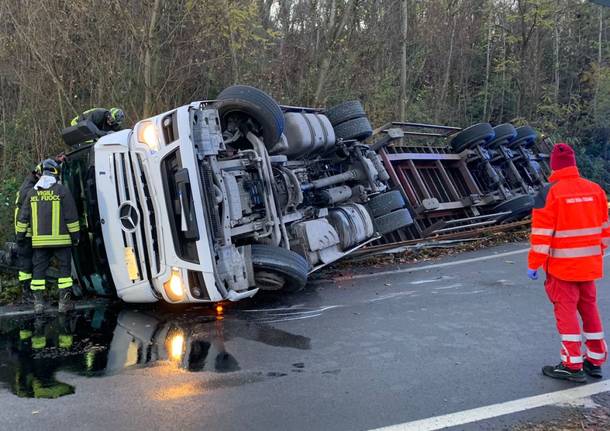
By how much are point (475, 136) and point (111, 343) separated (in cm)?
743

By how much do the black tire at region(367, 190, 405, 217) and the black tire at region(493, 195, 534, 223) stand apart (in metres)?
2.64

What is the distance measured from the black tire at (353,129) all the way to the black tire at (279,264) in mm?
2652

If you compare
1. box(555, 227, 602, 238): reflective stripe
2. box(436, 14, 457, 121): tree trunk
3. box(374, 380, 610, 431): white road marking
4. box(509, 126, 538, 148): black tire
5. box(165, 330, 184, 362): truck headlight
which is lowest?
box(374, 380, 610, 431): white road marking

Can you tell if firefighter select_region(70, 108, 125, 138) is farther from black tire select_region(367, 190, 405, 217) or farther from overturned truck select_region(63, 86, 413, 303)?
black tire select_region(367, 190, 405, 217)

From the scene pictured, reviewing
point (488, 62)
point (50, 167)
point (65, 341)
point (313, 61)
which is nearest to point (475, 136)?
point (313, 61)

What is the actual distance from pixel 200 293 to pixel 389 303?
1848 millimetres

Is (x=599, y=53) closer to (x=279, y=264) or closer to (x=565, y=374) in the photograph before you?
(x=279, y=264)

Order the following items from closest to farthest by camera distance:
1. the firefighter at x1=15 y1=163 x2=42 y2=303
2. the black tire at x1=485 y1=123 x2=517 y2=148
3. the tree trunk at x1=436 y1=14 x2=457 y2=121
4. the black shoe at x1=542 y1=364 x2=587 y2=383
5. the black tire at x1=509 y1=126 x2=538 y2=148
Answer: the black shoe at x1=542 y1=364 x2=587 y2=383
the firefighter at x1=15 y1=163 x2=42 y2=303
the black tire at x1=485 y1=123 x2=517 y2=148
the black tire at x1=509 y1=126 x2=538 y2=148
the tree trunk at x1=436 y1=14 x2=457 y2=121

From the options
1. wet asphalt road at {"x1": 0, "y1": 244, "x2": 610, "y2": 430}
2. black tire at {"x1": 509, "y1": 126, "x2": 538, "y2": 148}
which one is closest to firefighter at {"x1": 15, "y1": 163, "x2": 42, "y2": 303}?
wet asphalt road at {"x1": 0, "y1": 244, "x2": 610, "y2": 430}

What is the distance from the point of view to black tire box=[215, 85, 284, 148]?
538 cm

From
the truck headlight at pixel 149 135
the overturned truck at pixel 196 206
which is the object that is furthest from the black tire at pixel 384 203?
the truck headlight at pixel 149 135

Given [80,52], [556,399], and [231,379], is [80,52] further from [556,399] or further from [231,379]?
[556,399]

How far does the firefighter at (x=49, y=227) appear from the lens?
512 centimetres

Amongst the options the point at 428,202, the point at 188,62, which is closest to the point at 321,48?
the point at 188,62
